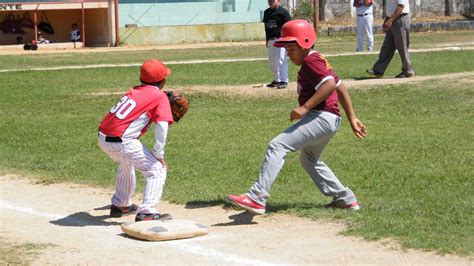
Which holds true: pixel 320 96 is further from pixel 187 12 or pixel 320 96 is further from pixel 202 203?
pixel 187 12

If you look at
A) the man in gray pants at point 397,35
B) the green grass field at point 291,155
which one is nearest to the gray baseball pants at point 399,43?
the man in gray pants at point 397,35

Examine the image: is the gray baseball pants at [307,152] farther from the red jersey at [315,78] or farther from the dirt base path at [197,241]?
the dirt base path at [197,241]

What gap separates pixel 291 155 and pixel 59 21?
27.2 m

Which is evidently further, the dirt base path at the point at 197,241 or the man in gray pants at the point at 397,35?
the man in gray pants at the point at 397,35

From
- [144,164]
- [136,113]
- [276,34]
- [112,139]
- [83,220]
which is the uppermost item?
[276,34]

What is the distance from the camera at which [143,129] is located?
29.9 feet

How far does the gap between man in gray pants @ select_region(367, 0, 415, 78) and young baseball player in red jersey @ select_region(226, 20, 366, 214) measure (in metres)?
10.7

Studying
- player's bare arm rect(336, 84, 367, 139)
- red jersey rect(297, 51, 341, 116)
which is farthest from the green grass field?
red jersey rect(297, 51, 341, 116)

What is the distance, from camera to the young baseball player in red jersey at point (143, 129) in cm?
894

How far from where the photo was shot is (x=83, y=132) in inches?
587

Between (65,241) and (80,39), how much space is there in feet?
97.3

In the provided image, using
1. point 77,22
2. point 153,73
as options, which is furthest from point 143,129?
point 77,22

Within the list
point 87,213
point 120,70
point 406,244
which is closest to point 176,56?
point 120,70

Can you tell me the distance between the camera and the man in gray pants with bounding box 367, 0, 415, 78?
19484 mm
